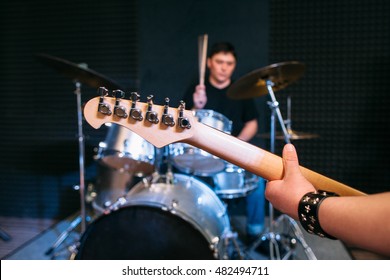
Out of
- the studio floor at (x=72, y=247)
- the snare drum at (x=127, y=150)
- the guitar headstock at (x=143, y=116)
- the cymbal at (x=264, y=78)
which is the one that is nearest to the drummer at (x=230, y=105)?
the studio floor at (x=72, y=247)

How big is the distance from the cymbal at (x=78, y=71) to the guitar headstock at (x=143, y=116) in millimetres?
1156

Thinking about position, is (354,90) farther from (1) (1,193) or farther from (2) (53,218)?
(1) (1,193)

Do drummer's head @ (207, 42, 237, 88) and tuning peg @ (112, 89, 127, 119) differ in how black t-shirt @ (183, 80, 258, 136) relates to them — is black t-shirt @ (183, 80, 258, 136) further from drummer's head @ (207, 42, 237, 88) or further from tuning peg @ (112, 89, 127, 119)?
tuning peg @ (112, 89, 127, 119)

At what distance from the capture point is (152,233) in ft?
5.35

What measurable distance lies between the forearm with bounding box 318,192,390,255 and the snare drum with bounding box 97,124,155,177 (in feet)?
4.39

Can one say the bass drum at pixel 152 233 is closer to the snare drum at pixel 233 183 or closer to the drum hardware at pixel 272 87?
the snare drum at pixel 233 183

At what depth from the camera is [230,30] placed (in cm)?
302

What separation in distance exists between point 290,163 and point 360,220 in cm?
29

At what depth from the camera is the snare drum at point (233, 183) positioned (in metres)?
2.10

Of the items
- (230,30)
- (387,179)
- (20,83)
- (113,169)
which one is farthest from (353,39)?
(20,83)

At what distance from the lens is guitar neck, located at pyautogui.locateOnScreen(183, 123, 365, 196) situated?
1013 mm

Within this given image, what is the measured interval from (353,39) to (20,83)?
3.41m

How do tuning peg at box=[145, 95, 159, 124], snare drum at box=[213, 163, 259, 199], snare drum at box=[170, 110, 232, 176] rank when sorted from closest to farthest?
1. tuning peg at box=[145, 95, 159, 124]
2. snare drum at box=[170, 110, 232, 176]
3. snare drum at box=[213, 163, 259, 199]

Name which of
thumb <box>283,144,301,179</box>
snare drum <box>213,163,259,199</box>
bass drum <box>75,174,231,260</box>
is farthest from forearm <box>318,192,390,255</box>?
snare drum <box>213,163,259,199</box>
